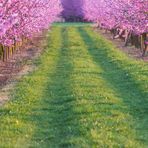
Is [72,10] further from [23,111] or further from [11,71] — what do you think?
[23,111]

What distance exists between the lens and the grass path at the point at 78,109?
33.8 ft

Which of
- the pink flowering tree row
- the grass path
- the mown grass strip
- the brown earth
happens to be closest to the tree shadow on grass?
the grass path

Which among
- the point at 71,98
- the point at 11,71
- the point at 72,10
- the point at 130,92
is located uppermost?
the point at 71,98

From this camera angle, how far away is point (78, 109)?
12945mm

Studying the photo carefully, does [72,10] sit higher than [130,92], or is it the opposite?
[130,92]

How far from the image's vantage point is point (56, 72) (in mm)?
21578

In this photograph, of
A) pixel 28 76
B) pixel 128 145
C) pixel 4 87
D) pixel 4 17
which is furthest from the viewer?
pixel 28 76

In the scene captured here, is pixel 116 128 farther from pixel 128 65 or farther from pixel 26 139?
pixel 128 65

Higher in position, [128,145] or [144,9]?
[144,9]

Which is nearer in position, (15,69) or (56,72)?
(56,72)

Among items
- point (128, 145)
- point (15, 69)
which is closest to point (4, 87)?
point (15, 69)

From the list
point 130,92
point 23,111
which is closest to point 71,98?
point 23,111

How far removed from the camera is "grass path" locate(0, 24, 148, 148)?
10.3 m

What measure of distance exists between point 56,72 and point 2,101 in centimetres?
697
